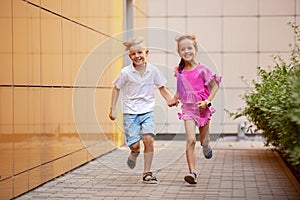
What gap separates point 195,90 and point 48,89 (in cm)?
163

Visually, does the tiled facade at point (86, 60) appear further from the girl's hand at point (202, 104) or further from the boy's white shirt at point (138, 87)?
the girl's hand at point (202, 104)

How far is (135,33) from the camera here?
14.0 metres

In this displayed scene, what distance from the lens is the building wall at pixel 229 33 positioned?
15078 millimetres

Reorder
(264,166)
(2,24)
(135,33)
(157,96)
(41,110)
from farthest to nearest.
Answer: (157,96) < (135,33) < (264,166) < (41,110) < (2,24)

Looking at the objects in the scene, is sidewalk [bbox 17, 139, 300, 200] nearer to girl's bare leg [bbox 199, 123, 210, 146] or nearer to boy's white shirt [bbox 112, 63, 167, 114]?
girl's bare leg [bbox 199, 123, 210, 146]

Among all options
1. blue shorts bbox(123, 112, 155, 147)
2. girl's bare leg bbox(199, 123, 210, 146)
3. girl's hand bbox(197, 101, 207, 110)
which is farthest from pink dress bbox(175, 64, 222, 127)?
blue shorts bbox(123, 112, 155, 147)

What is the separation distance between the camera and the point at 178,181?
7852 mm

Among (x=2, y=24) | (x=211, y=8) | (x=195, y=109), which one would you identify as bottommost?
(x=195, y=109)

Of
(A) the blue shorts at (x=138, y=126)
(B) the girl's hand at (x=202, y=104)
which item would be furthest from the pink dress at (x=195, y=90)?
(A) the blue shorts at (x=138, y=126)

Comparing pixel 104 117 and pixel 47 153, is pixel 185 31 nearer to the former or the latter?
pixel 104 117

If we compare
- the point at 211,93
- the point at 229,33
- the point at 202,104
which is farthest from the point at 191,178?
the point at 229,33

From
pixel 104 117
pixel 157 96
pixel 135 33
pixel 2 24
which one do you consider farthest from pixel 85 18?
pixel 157 96

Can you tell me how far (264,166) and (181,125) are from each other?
6.11 m

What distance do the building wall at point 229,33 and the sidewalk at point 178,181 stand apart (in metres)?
4.21
